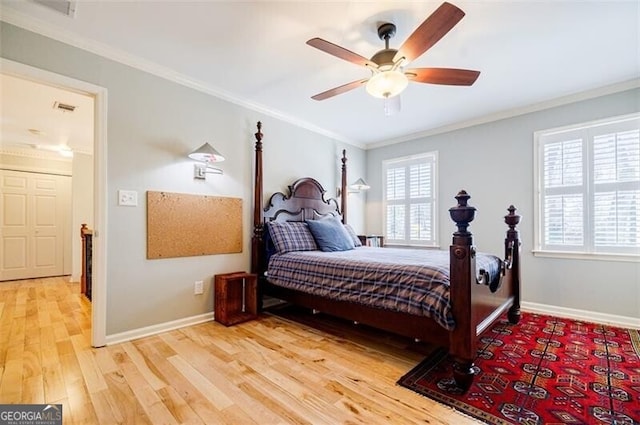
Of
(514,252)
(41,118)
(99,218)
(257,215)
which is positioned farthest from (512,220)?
(41,118)

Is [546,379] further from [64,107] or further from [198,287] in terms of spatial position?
[64,107]

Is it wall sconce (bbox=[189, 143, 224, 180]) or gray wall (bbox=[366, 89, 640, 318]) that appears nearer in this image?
wall sconce (bbox=[189, 143, 224, 180])

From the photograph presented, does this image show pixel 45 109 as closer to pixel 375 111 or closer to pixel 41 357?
pixel 41 357

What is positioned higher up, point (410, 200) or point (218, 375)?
point (410, 200)

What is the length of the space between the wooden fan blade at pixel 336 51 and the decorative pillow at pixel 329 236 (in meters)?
1.93

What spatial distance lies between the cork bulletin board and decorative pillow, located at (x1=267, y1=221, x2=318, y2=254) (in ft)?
1.39

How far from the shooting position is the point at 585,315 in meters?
3.11

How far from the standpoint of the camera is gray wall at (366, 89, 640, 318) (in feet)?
9.84

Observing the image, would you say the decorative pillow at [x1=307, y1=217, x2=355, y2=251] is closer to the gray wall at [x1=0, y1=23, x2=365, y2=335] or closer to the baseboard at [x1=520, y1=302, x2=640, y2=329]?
the gray wall at [x1=0, y1=23, x2=365, y2=335]

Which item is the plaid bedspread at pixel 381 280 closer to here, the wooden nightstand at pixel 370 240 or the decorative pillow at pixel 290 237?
the decorative pillow at pixel 290 237

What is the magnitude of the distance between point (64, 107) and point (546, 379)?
5.35 metres

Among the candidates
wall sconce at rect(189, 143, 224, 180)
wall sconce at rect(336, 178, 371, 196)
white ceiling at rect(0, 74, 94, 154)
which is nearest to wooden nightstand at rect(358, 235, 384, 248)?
wall sconce at rect(336, 178, 371, 196)

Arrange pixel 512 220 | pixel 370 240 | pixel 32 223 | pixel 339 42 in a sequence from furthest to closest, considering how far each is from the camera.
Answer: pixel 32 223, pixel 370 240, pixel 512 220, pixel 339 42

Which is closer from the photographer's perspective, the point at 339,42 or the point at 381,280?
the point at 381,280
